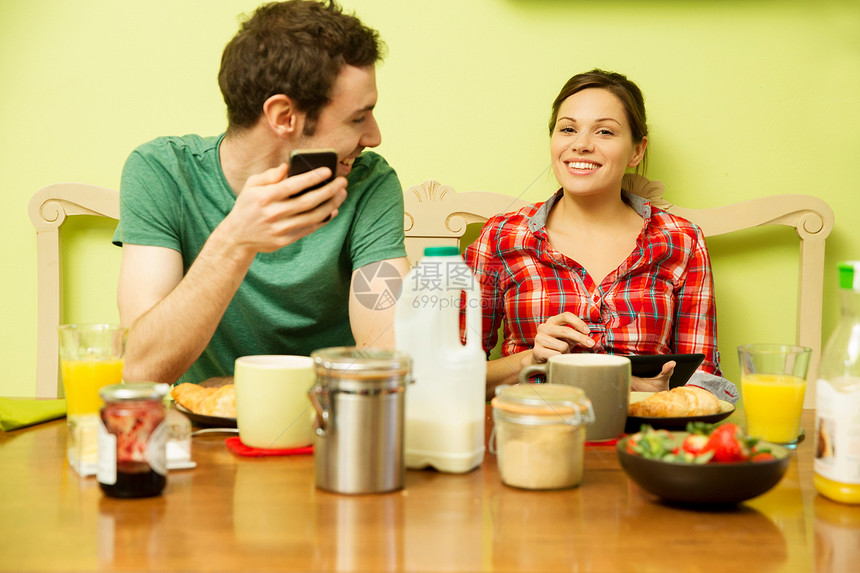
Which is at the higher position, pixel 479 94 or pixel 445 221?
pixel 479 94

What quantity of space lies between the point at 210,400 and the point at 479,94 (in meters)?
1.15

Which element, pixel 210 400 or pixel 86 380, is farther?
pixel 210 400

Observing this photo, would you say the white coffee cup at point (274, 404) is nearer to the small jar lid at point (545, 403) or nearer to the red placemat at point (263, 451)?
the red placemat at point (263, 451)

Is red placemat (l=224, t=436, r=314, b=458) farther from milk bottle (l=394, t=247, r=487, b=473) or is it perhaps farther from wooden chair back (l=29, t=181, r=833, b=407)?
wooden chair back (l=29, t=181, r=833, b=407)

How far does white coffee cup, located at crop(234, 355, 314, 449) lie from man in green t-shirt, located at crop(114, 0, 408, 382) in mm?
325

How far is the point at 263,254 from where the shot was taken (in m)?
1.41

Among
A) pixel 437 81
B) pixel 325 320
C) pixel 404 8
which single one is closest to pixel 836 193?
pixel 437 81

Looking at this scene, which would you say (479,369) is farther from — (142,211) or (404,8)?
(404,8)

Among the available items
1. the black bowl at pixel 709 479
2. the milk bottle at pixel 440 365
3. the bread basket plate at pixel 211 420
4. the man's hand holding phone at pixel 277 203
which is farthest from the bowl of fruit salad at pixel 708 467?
the man's hand holding phone at pixel 277 203

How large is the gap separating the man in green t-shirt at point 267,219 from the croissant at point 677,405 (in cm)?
44

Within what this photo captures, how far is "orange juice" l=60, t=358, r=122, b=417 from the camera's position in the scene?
33.9 inches

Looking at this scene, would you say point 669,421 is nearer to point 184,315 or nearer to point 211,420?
point 211,420

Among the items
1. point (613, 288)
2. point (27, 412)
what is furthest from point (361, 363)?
point (613, 288)

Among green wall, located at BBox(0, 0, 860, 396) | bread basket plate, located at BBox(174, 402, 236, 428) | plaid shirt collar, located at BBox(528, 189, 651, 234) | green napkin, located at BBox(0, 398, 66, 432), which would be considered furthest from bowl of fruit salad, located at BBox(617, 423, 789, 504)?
green wall, located at BBox(0, 0, 860, 396)
